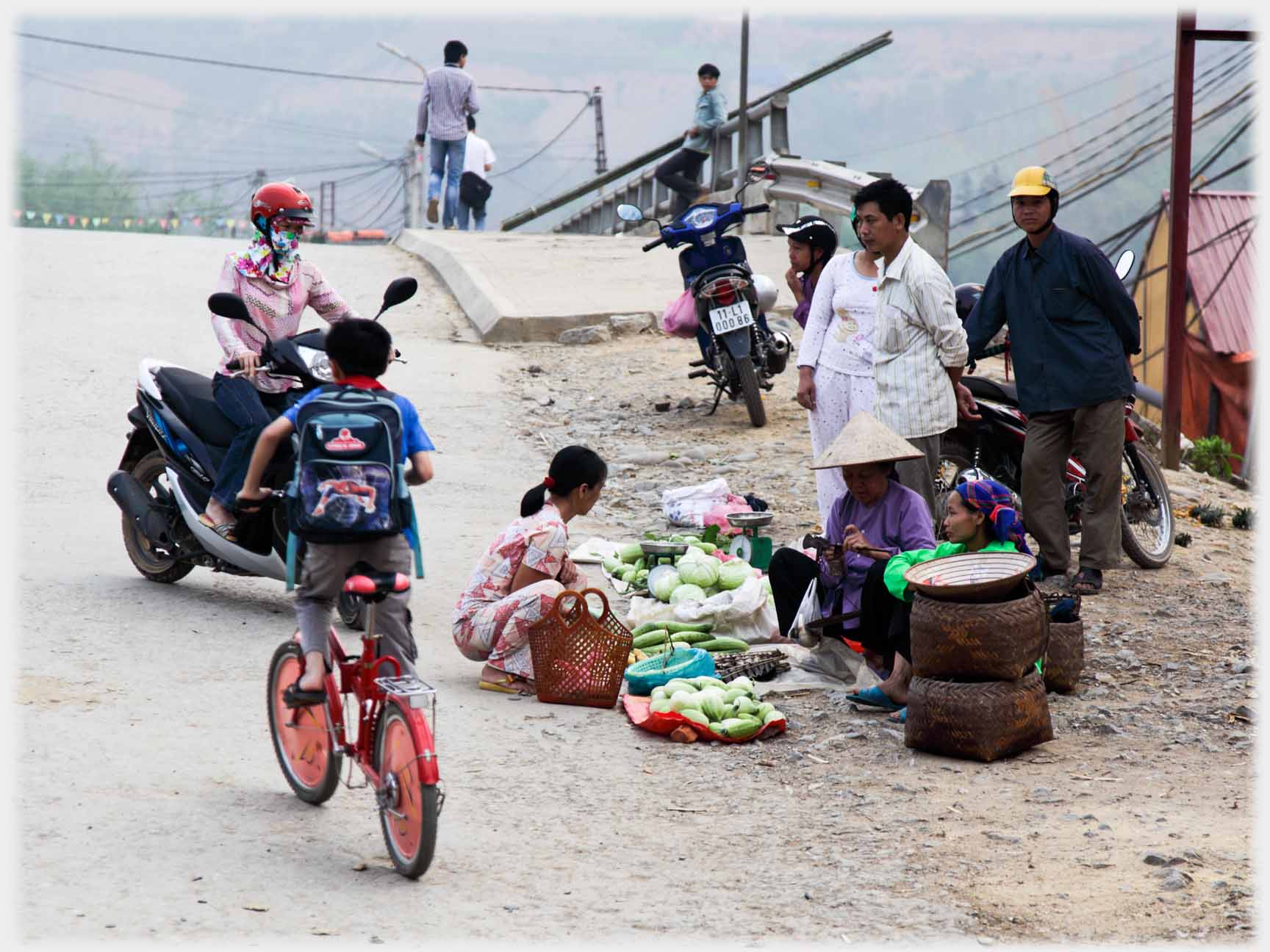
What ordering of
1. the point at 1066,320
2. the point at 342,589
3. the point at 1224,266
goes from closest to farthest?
the point at 342,589
the point at 1066,320
the point at 1224,266

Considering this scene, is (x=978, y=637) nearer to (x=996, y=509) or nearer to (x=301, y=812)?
(x=996, y=509)

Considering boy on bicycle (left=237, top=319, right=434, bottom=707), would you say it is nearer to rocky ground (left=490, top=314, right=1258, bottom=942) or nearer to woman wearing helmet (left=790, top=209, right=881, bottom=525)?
rocky ground (left=490, top=314, right=1258, bottom=942)

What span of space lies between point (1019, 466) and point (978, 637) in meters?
3.18

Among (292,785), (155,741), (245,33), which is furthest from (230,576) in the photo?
(245,33)

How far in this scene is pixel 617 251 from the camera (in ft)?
59.6

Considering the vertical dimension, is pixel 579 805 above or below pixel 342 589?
below

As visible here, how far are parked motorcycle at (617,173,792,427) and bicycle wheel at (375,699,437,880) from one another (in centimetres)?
691

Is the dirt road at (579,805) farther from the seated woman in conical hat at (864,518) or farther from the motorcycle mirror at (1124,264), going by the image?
the motorcycle mirror at (1124,264)

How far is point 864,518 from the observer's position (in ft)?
20.8

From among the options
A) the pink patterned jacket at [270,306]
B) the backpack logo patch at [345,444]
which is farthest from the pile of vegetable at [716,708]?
the pink patterned jacket at [270,306]

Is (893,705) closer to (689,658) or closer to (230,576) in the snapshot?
(689,658)

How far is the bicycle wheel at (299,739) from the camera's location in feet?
15.5

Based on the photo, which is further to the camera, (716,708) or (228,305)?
(716,708)

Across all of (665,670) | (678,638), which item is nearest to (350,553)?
(665,670)
